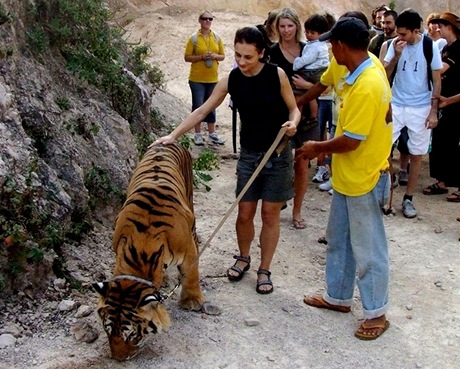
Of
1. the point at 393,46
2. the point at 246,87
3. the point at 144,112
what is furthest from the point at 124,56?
the point at 246,87

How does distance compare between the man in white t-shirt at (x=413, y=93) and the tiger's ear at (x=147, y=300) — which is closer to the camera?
the tiger's ear at (x=147, y=300)

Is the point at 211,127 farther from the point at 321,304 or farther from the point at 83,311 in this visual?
the point at 83,311

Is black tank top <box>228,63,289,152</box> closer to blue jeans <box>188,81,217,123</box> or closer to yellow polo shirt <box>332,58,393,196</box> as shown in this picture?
yellow polo shirt <box>332,58,393,196</box>

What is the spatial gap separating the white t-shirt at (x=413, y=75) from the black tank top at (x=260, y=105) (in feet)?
9.28

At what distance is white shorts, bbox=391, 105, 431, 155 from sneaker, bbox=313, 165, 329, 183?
1.12 meters

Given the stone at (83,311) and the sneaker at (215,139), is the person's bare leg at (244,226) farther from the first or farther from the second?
the sneaker at (215,139)

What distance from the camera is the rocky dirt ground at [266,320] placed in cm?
424

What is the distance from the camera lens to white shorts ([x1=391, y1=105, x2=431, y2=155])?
23.5 ft

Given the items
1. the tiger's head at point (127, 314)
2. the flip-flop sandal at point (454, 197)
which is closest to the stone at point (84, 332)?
the tiger's head at point (127, 314)

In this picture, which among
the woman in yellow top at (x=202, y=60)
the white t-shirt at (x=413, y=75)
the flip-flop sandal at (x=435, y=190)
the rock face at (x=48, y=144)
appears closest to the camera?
the rock face at (x=48, y=144)

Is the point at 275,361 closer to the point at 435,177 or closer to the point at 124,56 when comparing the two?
the point at 435,177

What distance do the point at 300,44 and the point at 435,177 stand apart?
277cm

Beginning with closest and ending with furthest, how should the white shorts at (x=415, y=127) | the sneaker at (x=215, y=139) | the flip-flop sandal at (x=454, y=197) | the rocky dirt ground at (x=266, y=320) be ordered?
the rocky dirt ground at (x=266, y=320) → the white shorts at (x=415, y=127) → the flip-flop sandal at (x=454, y=197) → the sneaker at (x=215, y=139)

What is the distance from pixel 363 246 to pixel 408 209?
2.85 meters
